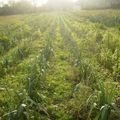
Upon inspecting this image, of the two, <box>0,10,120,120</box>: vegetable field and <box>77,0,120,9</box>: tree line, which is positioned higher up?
<box>0,10,120,120</box>: vegetable field

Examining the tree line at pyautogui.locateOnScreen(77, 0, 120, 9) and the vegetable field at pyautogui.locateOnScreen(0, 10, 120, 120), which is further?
the tree line at pyautogui.locateOnScreen(77, 0, 120, 9)

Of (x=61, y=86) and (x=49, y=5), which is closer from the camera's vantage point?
(x=61, y=86)

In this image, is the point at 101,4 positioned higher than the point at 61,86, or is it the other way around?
the point at 61,86

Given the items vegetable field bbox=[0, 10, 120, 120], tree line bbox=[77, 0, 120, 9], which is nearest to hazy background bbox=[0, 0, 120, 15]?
tree line bbox=[77, 0, 120, 9]

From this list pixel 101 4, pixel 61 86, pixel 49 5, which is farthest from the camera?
pixel 49 5

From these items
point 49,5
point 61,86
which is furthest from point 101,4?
point 61,86

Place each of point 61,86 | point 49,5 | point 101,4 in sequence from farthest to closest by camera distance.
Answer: point 49,5 → point 101,4 → point 61,86

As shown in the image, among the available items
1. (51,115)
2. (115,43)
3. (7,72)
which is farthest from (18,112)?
(115,43)

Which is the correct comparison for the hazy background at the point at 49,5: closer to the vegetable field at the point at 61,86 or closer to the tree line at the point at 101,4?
the tree line at the point at 101,4

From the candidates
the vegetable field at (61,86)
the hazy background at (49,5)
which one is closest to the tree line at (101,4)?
the hazy background at (49,5)

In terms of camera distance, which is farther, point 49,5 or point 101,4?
point 49,5

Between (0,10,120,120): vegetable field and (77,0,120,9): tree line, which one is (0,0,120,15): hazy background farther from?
(0,10,120,120): vegetable field

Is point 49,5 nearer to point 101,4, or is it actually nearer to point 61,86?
point 101,4

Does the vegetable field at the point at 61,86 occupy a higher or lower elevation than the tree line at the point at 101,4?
higher
